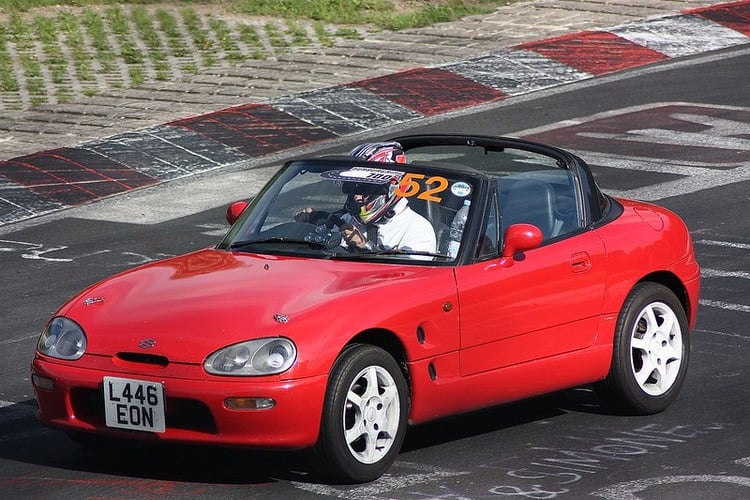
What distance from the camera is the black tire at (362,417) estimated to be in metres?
6.55

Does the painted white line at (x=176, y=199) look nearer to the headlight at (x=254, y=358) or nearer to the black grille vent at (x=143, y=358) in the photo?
the black grille vent at (x=143, y=358)

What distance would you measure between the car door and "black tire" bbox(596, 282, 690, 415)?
0.77ft

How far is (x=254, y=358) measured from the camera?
21.3 ft

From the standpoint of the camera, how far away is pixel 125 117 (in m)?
18.3

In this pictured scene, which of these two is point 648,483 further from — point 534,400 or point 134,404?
point 134,404

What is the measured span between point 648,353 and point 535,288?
37.3 inches

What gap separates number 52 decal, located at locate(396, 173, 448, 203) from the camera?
7734mm

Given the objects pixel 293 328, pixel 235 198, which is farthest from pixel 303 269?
pixel 235 198

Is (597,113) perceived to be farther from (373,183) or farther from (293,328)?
(293,328)

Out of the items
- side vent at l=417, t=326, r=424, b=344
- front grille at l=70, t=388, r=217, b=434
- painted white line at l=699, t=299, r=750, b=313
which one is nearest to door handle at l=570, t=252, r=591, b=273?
side vent at l=417, t=326, r=424, b=344

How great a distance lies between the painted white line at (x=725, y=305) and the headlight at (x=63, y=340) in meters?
5.04

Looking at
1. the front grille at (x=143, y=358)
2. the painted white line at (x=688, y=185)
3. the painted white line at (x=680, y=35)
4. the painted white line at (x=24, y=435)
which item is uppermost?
the front grille at (x=143, y=358)

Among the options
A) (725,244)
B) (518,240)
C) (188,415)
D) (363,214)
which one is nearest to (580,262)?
(518,240)

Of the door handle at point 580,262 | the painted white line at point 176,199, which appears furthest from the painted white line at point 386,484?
the painted white line at point 176,199
